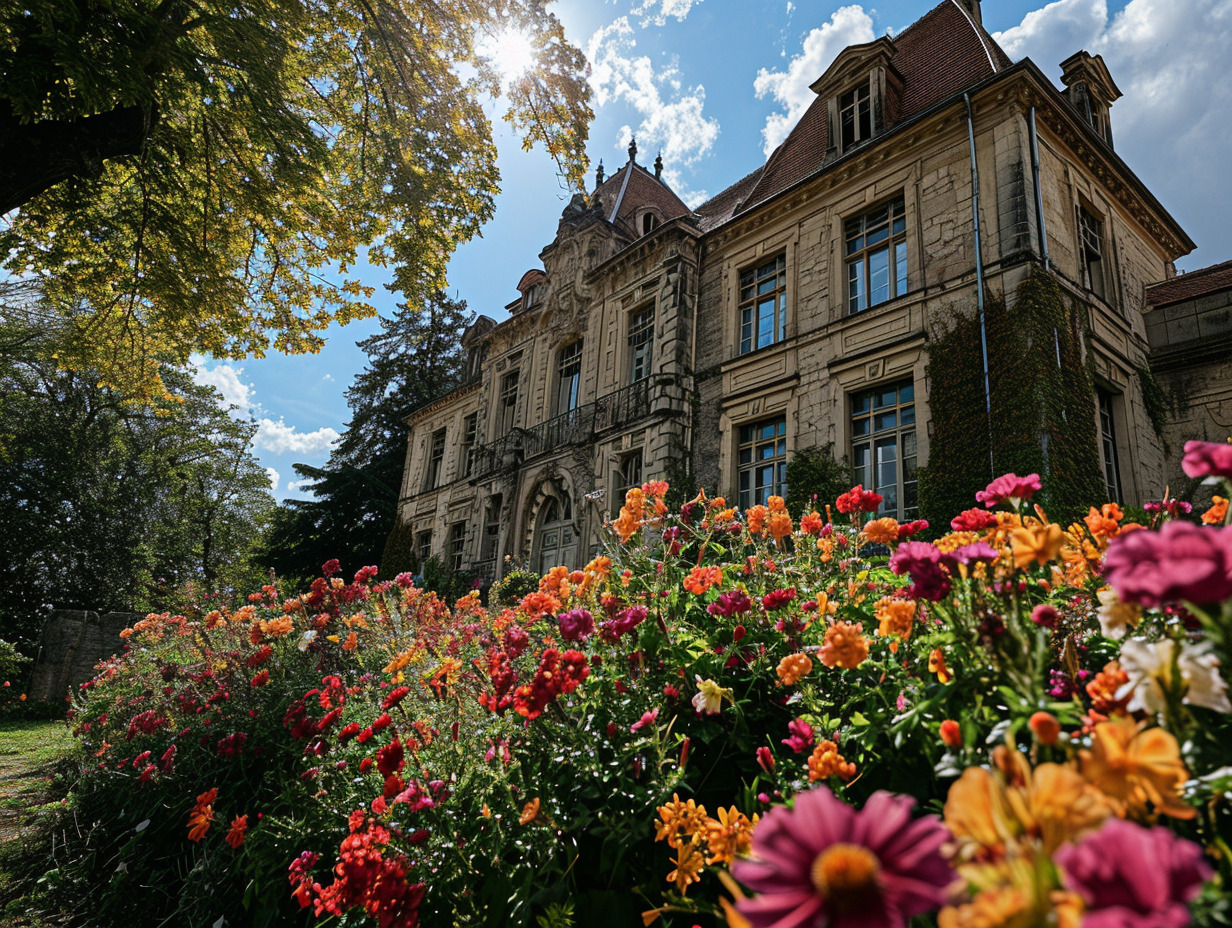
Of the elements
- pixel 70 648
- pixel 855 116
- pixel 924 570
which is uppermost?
pixel 855 116

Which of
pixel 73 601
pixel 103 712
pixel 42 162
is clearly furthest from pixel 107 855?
pixel 73 601

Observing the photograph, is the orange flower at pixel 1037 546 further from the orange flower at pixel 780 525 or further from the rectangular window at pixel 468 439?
the rectangular window at pixel 468 439

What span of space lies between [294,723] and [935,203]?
10.4m

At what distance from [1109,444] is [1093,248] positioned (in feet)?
10.5

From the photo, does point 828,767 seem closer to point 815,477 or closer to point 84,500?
point 815,477

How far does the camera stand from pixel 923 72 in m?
11.2

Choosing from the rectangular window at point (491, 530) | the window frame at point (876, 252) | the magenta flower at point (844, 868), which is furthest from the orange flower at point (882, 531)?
the rectangular window at point (491, 530)

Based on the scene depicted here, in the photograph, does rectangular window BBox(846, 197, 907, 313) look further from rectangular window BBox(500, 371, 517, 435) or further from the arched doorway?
rectangular window BBox(500, 371, 517, 435)

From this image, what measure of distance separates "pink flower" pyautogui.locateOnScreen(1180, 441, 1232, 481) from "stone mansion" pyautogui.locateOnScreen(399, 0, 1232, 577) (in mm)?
7756

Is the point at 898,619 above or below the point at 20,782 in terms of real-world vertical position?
above

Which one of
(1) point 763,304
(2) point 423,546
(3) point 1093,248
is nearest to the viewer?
(3) point 1093,248

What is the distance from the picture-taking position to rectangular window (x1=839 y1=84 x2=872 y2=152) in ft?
36.6

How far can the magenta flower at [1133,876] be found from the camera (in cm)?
41

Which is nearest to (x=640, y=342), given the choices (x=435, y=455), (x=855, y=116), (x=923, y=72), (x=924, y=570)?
(x=855, y=116)
